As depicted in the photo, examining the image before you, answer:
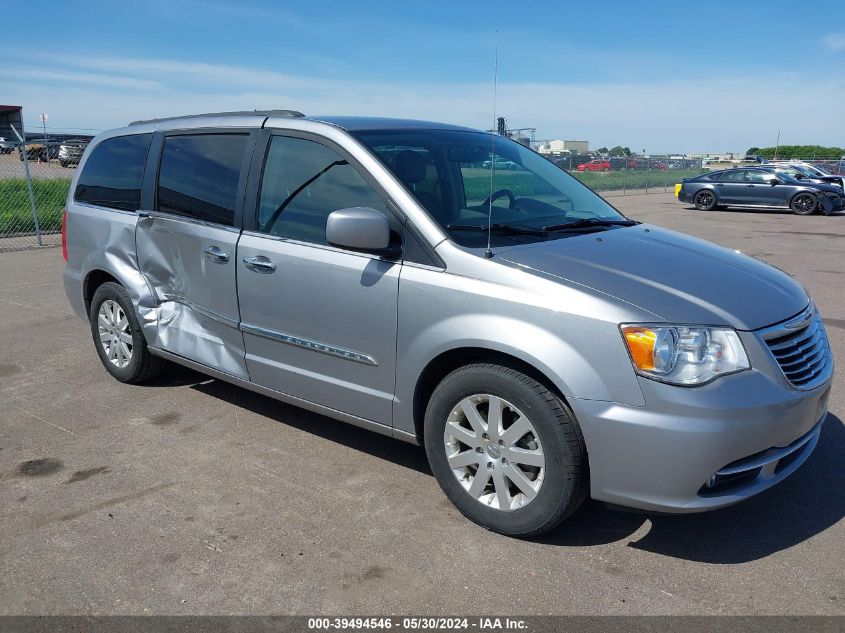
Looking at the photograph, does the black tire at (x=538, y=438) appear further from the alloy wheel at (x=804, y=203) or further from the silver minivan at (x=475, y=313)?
the alloy wheel at (x=804, y=203)

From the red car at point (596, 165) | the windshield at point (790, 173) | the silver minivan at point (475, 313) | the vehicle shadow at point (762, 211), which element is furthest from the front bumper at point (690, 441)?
the red car at point (596, 165)

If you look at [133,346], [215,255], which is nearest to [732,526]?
[215,255]

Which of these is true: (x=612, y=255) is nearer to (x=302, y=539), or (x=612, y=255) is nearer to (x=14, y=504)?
(x=302, y=539)

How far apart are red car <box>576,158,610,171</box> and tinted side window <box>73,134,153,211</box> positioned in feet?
89.1

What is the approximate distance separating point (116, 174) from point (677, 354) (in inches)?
164

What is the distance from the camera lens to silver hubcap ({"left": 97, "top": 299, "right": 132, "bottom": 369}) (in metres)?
5.28

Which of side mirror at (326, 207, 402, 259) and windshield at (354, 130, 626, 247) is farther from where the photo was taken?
windshield at (354, 130, 626, 247)

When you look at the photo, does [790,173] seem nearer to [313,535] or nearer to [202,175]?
[202,175]

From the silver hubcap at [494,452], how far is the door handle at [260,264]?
134cm

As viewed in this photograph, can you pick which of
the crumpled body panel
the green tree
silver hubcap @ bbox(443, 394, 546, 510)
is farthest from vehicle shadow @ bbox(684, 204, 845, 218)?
the green tree

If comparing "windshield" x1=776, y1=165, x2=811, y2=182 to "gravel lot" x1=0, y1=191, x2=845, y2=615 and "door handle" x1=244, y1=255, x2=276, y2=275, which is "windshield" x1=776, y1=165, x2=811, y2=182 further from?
"door handle" x1=244, y1=255, x2=276, y2=275

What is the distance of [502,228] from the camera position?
3.68 m

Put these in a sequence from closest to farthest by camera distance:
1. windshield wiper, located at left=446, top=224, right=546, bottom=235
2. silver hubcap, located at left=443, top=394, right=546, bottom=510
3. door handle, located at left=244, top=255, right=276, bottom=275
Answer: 1. silver hubcap, located at left=443, top=394, right=546, bottom=510
2. windshield wiper, located at left=446, top=224, right=546, bottom=235
3. door handle, located at left=244, top=255, right=276, bottom=275

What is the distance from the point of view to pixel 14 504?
369cm
